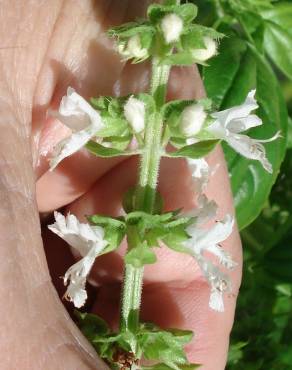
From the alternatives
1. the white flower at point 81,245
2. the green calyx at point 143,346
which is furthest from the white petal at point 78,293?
the green calyx at point 143,346

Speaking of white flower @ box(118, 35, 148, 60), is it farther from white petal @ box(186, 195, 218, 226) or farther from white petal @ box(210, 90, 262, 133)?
white petal @ box(186, 195, 218, 226)

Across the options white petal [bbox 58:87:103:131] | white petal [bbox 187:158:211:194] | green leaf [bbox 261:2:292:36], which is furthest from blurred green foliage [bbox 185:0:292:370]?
white petal [bbox 58:87:103:131]

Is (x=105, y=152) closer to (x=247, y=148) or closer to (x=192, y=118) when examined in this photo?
(x=192, y=118)

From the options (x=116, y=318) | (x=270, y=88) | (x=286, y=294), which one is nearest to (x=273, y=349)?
(x=286, y=294)

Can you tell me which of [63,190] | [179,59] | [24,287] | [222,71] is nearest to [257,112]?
[222,71]

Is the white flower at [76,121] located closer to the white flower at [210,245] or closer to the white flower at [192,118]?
the white flower at [192,118]

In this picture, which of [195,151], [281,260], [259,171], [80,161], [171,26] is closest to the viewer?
[171,26]
